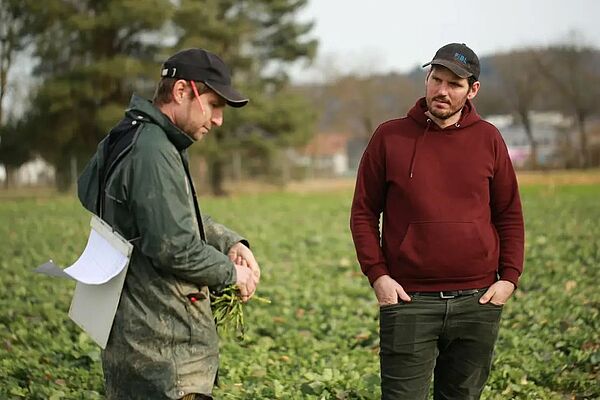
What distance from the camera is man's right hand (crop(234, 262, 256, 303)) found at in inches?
136

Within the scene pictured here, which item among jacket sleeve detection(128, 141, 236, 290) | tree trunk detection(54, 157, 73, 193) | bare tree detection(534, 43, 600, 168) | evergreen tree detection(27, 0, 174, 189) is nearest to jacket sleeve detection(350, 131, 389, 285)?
jacket sleeve detection(128, 141, 236, 290)

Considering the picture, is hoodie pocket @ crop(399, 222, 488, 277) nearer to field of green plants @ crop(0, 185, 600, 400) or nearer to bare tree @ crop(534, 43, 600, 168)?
field of green plants @ crop(0, 185, 600, 400)

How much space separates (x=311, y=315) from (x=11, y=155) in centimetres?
3575

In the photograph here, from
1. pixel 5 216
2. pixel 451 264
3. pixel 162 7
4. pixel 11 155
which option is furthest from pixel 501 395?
pixel 11 155

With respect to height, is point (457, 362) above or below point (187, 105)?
below

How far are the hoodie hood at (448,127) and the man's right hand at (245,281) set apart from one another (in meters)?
1.14

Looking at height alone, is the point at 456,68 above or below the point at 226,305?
above

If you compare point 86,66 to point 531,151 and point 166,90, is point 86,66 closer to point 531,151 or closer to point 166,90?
point 166,90

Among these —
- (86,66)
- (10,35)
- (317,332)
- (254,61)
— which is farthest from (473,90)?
(10,35)

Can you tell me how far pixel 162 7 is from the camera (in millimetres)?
36312

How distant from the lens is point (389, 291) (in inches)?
151

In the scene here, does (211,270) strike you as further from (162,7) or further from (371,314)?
(162,7)

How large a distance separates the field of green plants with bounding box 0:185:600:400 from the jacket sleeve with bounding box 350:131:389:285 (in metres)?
1.73

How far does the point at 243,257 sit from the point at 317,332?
178 inches
